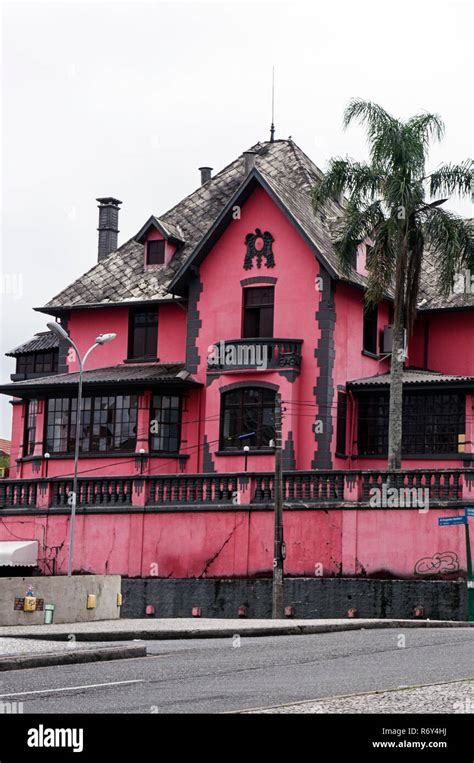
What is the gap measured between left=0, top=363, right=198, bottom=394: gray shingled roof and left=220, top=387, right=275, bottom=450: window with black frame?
1528mm

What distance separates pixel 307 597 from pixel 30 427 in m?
14.8

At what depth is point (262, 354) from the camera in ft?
128

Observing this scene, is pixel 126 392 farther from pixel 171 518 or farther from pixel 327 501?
pixel 327 501

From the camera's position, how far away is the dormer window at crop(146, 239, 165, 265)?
44.4 metres

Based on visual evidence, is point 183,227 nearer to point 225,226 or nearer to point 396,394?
point 225,226

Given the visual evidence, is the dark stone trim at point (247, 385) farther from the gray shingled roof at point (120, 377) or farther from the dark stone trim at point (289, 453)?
the dark stone trim at point (289, 453)

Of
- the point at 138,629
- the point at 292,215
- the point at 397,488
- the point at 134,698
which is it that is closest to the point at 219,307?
the point at 292,215

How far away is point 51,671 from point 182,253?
30.0 m

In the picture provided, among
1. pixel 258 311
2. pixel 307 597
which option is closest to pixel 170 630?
pixel 307 597

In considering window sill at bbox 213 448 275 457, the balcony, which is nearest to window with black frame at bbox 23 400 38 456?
window sill at bbox 213 448 275 457

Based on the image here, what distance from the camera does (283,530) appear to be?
109ft

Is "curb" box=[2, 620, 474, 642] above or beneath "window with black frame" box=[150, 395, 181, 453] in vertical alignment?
beneath

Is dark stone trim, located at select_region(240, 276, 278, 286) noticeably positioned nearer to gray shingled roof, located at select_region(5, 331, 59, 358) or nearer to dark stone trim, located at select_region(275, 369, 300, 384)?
dark stone trim, located at select_region(275, 369, 300, 384)

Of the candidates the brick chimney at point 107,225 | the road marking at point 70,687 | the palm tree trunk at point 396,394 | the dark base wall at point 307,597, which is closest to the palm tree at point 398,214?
the palm tree trunk at point 396,394
